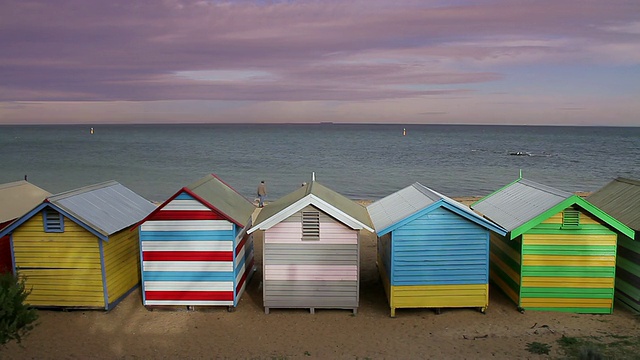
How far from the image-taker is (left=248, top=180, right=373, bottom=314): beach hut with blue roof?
13.1 m

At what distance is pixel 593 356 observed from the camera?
9547 millimetres

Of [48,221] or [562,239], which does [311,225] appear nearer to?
[562,239]

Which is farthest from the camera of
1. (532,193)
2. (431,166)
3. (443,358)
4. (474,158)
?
(474,158)

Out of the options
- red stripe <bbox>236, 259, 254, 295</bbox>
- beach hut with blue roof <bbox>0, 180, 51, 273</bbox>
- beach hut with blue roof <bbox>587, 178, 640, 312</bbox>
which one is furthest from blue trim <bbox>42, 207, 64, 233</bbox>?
beach hut with blue roof <bbox>587, 178, 640, 312</bbox>

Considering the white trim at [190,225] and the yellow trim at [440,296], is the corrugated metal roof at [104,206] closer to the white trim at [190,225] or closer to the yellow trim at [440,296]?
the white trim at [190,225]

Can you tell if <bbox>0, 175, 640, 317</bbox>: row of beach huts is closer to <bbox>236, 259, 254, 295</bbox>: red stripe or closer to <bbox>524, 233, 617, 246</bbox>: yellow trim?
<bbox>524, 233, 617, 246</bbox>: yellow trim

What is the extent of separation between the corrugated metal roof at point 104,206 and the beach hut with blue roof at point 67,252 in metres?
0.03

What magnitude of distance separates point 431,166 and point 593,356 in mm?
56552

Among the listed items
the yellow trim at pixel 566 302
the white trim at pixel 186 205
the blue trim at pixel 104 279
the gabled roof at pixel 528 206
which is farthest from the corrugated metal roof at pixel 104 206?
the yellow trim at pixel 566 302

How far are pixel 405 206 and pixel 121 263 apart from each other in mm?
8615

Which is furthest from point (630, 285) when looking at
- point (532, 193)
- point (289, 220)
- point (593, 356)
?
point (289, 220)

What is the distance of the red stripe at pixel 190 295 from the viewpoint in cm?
1377

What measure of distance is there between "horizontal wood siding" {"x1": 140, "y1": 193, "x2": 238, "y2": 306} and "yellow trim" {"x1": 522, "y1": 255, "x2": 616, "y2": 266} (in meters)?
8.14

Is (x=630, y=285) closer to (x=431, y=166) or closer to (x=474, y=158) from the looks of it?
(x=431, y=166)
